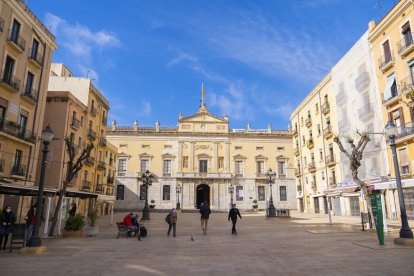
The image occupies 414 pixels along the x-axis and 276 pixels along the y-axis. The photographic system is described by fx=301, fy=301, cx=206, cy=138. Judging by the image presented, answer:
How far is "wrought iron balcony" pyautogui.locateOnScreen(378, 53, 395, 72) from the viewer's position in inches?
903

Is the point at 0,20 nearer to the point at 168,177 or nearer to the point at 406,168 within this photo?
the point at 406,168

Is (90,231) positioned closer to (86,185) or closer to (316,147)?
(86,185)

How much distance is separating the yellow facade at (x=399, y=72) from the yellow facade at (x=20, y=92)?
25627 mm

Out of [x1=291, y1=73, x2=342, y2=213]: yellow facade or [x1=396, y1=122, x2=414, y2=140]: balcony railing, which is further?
[x1=291, y1=73, x2=342, y2=213]: yellow facade

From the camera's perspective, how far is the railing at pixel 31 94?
67.2ft

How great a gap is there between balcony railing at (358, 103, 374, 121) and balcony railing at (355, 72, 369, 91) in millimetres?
1767

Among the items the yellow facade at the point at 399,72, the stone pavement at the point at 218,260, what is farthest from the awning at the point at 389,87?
the stone pavement at the point at 218,260

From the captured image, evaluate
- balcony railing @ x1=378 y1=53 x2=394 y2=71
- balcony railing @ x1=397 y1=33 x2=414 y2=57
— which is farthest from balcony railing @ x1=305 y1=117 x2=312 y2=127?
balcony railing @ x1=397 y1=33 x2=414 y2=57

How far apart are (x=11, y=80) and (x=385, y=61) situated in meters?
27.0

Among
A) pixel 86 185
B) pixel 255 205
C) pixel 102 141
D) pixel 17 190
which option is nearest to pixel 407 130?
pixel 17 190

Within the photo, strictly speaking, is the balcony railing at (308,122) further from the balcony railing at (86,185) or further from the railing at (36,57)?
the railing at (36,57)

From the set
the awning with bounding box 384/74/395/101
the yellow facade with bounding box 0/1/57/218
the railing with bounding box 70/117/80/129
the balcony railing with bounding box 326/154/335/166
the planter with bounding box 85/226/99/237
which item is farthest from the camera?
the balcony railing with bounding box 326/154/335/166

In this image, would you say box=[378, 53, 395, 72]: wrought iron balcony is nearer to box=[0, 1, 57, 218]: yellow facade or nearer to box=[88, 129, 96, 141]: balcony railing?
box=[0, 1, 57, 218]: yellow facade

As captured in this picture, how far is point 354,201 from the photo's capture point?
2894 centimetres
